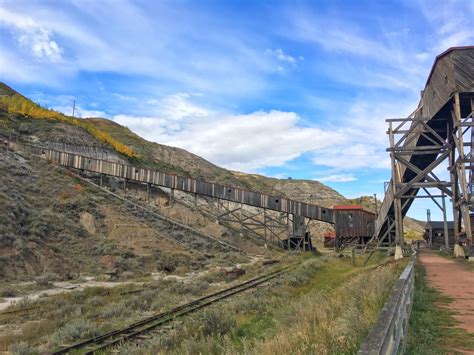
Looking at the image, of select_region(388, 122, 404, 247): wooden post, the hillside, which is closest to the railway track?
select_region(388, 122, 404, 247): wooden post

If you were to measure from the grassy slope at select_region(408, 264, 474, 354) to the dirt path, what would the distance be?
0.19m

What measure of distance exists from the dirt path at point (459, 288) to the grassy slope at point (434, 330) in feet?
0.61

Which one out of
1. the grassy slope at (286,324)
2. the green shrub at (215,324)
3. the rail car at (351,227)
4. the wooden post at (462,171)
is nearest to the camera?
the grassy slope at (286,324)

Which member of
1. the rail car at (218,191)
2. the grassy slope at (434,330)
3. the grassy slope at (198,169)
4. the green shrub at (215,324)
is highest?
the grassy slope at (198,169)

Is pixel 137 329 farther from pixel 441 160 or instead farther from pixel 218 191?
pixel 218 191

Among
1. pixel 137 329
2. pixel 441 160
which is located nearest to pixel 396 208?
pixel 441 160

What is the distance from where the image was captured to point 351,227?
143 feet

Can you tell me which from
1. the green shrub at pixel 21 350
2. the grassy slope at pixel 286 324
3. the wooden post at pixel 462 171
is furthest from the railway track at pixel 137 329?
the wooden post at pixel 462 171

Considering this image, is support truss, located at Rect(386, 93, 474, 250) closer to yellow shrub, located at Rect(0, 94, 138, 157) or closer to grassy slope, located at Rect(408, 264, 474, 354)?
grassy slope, located at Rect(408, 264, 474, 354)

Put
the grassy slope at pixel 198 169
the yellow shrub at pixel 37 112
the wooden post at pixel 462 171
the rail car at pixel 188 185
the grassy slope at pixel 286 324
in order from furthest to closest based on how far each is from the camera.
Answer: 1. the grassy slope at pixel 198 169
2. the yellow shrub at pixel 37 112
3. the rail car at pixel 188 185
4. the wooden post at pixel 462 171
5. the grassy slope at pixel 286 324

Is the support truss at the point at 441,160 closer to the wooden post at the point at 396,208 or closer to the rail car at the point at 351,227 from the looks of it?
the wooden post at the point at 396,208

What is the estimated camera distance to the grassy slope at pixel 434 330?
524cm

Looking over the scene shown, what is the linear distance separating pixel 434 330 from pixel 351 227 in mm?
38963

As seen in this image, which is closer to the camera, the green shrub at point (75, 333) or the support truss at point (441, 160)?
the green shrub at point (75, 333)
